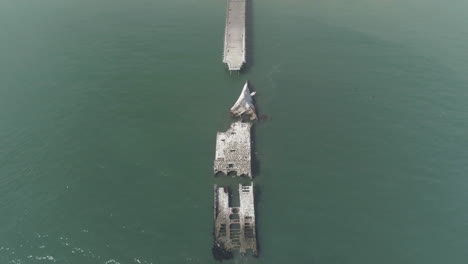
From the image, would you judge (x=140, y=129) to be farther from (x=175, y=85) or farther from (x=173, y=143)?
(x=175, y=85)

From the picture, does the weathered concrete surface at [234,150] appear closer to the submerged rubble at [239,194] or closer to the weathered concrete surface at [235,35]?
the submerged rubble at [239,194]

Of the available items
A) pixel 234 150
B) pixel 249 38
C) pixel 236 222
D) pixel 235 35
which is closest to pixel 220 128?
pixel 234 150

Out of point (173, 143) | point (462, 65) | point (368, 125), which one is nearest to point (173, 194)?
point (173, 143)

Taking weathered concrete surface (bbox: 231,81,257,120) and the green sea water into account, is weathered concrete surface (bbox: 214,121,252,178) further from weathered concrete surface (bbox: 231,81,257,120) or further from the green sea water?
weathered concrete surface (bbox: 231,81,257,120)

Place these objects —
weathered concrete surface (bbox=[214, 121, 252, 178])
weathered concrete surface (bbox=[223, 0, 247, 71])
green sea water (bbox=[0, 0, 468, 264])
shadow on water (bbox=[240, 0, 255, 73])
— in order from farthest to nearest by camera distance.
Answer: shadow on water (bbox=[240, 0, 255, 73]), weathered concrete surface (bbox=[223, 0, 247, 71]), weathered concrete surface (bbox=[214, 121, 252, 178]), green sea water (bbox=[0, 0, 468, 264])

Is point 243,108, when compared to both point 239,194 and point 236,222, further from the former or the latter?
point 236,222

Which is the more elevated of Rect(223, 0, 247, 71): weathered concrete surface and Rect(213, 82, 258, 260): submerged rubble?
Rect(223, 0, 247, 71): weathered concrete surface

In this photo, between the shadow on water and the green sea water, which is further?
the shadow on water

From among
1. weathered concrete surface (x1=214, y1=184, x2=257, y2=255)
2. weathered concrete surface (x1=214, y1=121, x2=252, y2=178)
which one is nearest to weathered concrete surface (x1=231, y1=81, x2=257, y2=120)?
weathered concrete surface (x1=214, y1=121, x2=252, y2=178)
